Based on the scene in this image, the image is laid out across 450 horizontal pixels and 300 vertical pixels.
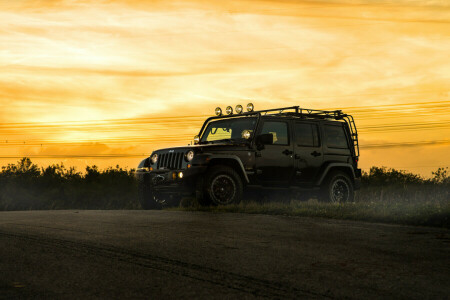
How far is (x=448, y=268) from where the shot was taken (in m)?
6.32

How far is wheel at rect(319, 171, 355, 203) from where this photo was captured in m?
16.0

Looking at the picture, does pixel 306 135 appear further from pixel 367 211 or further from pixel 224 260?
pixel 224 260

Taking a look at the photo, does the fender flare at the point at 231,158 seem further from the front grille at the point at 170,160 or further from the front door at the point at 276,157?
the front grille at the point at 170,160

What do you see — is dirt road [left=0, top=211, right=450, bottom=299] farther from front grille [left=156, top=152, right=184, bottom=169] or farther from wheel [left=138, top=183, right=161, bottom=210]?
wheel [left=138, top=183, right=161, bottom=210]

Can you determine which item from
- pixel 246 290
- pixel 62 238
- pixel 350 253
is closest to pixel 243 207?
pixel 62 238

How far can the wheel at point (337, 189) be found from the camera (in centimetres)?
1605

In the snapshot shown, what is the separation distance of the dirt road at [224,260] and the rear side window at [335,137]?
6370 millimetres

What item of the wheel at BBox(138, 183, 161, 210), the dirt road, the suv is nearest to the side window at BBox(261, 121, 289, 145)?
the suv

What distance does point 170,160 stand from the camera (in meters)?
14.7

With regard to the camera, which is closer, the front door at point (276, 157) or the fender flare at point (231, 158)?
the fender flare at point (231, 158)

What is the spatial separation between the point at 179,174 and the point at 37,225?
442 centimetres

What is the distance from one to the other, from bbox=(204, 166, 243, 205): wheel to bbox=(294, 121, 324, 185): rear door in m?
1.92

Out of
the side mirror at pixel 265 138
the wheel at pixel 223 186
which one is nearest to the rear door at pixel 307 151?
the side mirror at pixel 265 138

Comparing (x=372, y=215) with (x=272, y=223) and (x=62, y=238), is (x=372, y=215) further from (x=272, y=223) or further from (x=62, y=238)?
(x=62, y=238)
